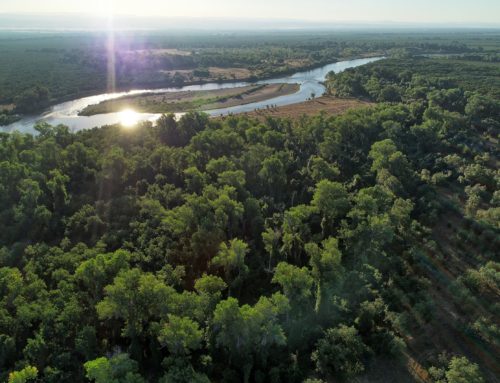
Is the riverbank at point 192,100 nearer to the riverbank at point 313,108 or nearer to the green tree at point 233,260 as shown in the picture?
the riverbank at point 313,108

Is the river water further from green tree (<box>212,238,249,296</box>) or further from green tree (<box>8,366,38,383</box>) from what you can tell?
green tree (<box>8,366,38,383</box>)

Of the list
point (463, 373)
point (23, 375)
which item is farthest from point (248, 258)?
point (23, 375)

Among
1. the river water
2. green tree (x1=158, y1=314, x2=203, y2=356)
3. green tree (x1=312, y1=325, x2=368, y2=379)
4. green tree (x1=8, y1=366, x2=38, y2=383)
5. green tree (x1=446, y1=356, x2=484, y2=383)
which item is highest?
the river water

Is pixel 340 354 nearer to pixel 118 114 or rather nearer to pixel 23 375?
pixel 23 375

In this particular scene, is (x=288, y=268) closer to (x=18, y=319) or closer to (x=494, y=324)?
(x=494, y=324)

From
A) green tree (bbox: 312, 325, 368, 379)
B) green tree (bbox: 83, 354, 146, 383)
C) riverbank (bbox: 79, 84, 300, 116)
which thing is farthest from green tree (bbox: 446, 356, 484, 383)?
riverbank (bbox: 79, 84, 300, 116)
